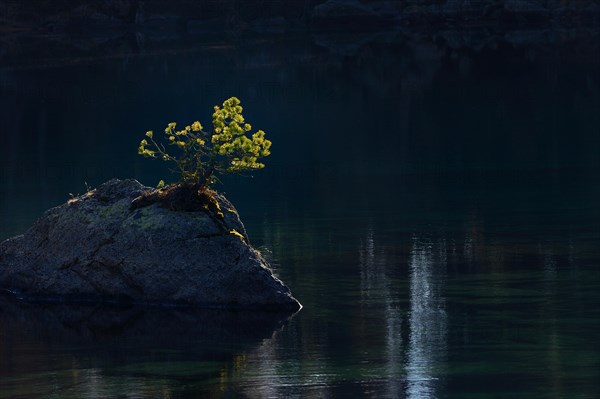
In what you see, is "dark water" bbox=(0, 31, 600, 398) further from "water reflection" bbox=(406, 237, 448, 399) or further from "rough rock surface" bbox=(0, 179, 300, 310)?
"rough rock surface" bbox=(0, 179, 300, 310)

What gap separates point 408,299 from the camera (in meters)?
20.2

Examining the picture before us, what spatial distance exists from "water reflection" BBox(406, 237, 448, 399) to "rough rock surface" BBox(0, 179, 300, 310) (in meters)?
1.74

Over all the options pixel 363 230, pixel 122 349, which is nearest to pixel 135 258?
pixel 122 349

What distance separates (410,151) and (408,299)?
1803 centimetres

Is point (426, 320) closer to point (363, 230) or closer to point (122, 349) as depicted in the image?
point (122, 349)

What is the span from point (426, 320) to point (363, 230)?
6710mm

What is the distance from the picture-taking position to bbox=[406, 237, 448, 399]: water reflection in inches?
643

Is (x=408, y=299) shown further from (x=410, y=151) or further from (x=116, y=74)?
(x=116, y=74)

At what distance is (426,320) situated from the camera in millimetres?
19062

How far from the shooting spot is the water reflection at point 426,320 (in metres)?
16.3

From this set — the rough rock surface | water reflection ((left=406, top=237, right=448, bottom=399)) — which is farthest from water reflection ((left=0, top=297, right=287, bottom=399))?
water reflection ((left=406, top=237, right=448, bottom=399))

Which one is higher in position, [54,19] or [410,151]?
[54,19]

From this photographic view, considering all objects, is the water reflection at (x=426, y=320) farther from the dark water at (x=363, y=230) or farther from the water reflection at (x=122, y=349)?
the water reflection at (x=122, y=349)

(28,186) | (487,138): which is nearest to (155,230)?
(28,186)
